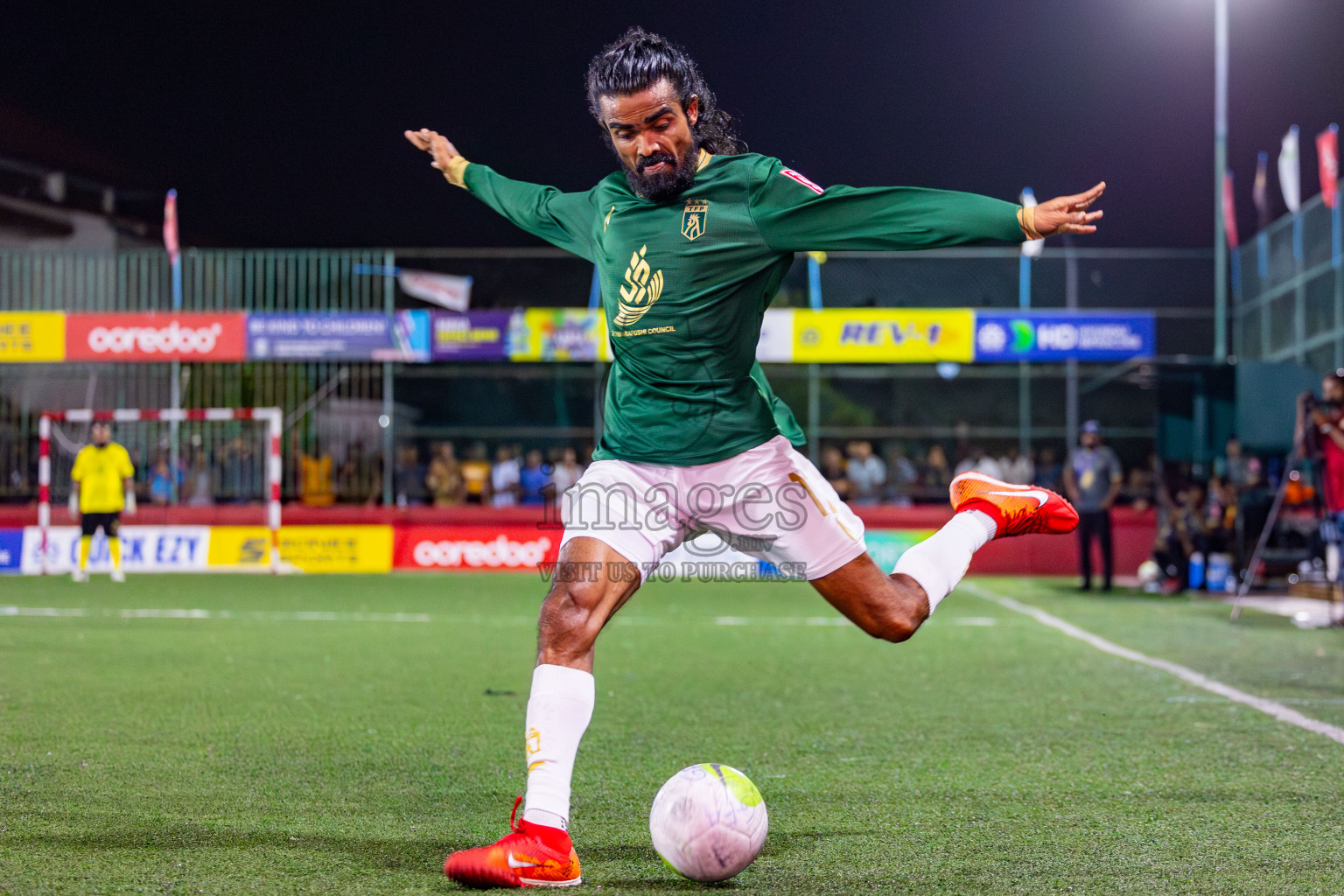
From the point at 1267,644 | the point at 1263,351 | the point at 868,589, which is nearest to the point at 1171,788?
the point at 868,589

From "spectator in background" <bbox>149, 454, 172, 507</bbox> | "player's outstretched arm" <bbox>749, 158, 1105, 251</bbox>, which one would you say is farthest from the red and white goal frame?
"player's outstretched arm" <bbox>749, 158, 1105, 251</bbox>

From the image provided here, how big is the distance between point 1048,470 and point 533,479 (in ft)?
27.2

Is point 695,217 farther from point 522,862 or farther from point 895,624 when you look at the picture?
point 522,862

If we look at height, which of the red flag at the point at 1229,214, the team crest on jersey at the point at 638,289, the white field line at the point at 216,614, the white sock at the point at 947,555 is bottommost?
the white field line at the point at 216,614

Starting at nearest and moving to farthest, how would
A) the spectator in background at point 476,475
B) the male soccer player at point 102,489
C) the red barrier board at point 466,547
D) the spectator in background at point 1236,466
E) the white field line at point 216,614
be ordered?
the white field line at point 216,614, the male soccer player at point 102,489, the spectator in background at point 1236,466, the red barrier board at point 466,547, the spectator in background at point 476,475

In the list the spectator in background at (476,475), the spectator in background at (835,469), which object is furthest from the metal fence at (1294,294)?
the spectator in background at (476,475)

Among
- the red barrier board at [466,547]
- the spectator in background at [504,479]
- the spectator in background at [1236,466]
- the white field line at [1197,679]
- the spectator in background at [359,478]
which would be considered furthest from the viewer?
the spectator in background at [504,479]

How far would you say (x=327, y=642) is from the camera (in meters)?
9.90

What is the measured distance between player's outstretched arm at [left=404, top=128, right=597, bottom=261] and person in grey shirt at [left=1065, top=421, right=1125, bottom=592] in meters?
13.0

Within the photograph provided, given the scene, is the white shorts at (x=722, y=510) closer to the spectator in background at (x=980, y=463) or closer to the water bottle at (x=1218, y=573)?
the water bottle at (x=1218, y=573)

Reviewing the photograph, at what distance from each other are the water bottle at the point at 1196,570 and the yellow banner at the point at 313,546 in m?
11.4

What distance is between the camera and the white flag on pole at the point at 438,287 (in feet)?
65.6

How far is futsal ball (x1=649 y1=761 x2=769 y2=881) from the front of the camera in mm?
3447

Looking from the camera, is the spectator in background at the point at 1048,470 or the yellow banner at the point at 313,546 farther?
the spectator in background at the point at 1048,470
